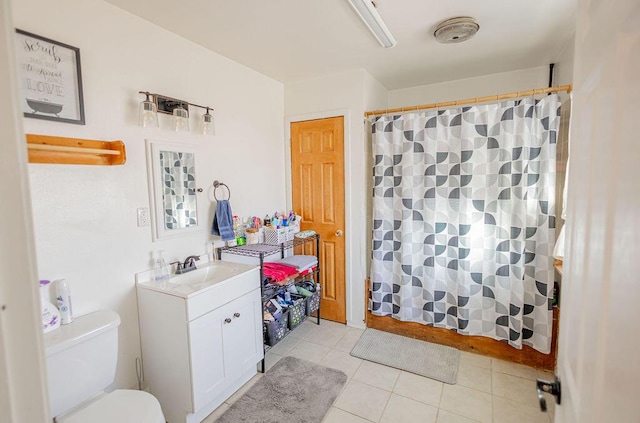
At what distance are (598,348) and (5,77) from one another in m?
0.97

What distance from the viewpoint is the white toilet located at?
54.7 inches

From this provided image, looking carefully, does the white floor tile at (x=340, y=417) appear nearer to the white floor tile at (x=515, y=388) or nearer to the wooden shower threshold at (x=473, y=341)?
the white floor tile at (x=515, y=388)

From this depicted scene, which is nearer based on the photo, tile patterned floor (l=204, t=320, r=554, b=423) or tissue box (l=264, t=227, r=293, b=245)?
tile patterned floor (l=204, t=320, r=554, b=423)

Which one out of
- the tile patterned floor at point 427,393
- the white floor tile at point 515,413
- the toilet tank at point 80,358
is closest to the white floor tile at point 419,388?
the tile patterned floor at point 427,393

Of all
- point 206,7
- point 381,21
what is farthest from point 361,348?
point 206,7

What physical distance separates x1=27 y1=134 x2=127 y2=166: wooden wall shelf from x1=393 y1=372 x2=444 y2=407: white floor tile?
7.72 feet

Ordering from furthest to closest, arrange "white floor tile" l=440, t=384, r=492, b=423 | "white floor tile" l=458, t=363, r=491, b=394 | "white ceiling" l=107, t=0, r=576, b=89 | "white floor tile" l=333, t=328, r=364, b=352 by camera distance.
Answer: "white floor tile" l=333, t=328, r=364, b=352
"white floor tile" l=458, t=363, r=491, b=394
"white floor tile" l=440, t=384, r=492, b=423
"white ceiling" l=107, t=0, r=576, b=89

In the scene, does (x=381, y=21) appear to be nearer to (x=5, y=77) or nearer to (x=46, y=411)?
(x=5, y=77)

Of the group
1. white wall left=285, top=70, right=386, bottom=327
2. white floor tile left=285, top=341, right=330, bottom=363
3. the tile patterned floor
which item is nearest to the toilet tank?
the tile patterned floor

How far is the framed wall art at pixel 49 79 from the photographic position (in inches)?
56.9

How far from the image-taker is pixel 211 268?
7.62ft

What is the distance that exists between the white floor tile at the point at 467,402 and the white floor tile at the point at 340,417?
1.89ft

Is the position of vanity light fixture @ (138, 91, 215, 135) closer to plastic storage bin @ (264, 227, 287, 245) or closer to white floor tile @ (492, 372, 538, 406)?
plastic storage bin @ (264, 227, 287, 245)

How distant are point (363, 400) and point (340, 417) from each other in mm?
221
